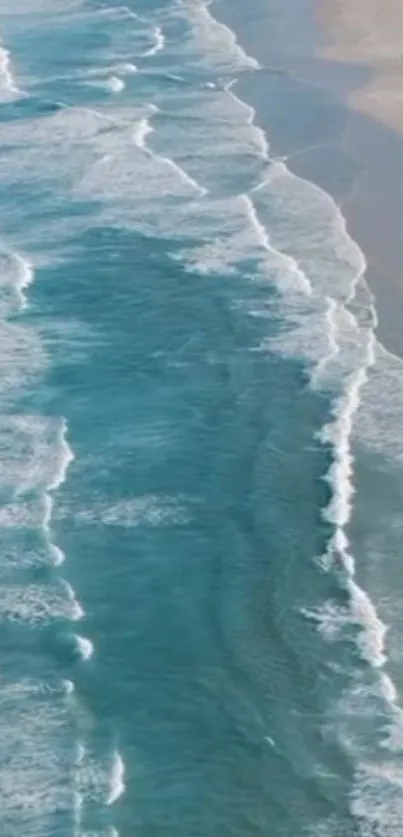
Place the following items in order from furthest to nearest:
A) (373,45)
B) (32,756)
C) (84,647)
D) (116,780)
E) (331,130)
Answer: (373,45)
(331,130)
(84,647)
(32,756)
(116,780)

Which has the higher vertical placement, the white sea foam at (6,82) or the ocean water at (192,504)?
the white sea foam at (6,82)

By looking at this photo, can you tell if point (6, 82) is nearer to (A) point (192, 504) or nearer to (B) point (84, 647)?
(A) point (192, 504)

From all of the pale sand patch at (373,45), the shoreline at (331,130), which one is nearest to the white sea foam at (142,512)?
the shoreline at (331,130)

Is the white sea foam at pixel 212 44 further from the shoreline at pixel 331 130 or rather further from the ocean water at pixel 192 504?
the ocean water at pixel 192 504

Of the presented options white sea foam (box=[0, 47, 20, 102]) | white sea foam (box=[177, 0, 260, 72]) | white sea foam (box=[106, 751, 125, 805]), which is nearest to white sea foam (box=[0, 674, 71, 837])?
white sea foam (box=[106, 751, 125, 805])

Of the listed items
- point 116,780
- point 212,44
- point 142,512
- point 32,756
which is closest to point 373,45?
point 212,44

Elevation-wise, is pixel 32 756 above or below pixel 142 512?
below

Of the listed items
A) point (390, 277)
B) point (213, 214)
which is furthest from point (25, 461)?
point (213, 214)
